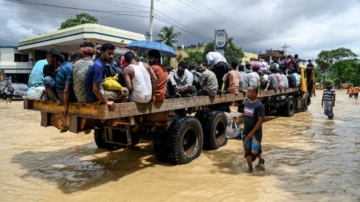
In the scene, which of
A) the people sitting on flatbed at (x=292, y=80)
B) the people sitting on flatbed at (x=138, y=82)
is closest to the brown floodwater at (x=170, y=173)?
the people sitting on flatbed at (x=138, y=82)

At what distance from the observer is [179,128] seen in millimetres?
5340

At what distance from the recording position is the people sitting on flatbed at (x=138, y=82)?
4.49 m

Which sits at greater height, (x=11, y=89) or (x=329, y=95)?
(x=11, y=89)

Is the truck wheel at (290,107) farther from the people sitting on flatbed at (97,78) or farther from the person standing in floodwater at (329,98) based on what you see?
the people sitting on flatbed at (97,78)

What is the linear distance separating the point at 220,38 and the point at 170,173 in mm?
10563

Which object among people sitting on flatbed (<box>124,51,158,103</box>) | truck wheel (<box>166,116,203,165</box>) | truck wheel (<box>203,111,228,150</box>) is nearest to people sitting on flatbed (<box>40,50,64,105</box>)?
people sitting on flatbed (<box>124,51,158,103</box>)

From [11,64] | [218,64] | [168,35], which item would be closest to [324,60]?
[168,35]

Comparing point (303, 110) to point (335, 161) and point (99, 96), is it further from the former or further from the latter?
point (99, 96)

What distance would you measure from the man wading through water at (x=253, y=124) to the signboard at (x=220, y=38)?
9.56 metres

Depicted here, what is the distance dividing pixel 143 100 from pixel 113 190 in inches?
58.3

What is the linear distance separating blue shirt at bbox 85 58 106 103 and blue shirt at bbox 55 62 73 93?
422mm

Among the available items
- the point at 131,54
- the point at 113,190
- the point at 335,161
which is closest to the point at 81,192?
the point at 113,190

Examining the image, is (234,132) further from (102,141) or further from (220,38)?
(220,38)

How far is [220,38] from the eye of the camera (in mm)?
14312
